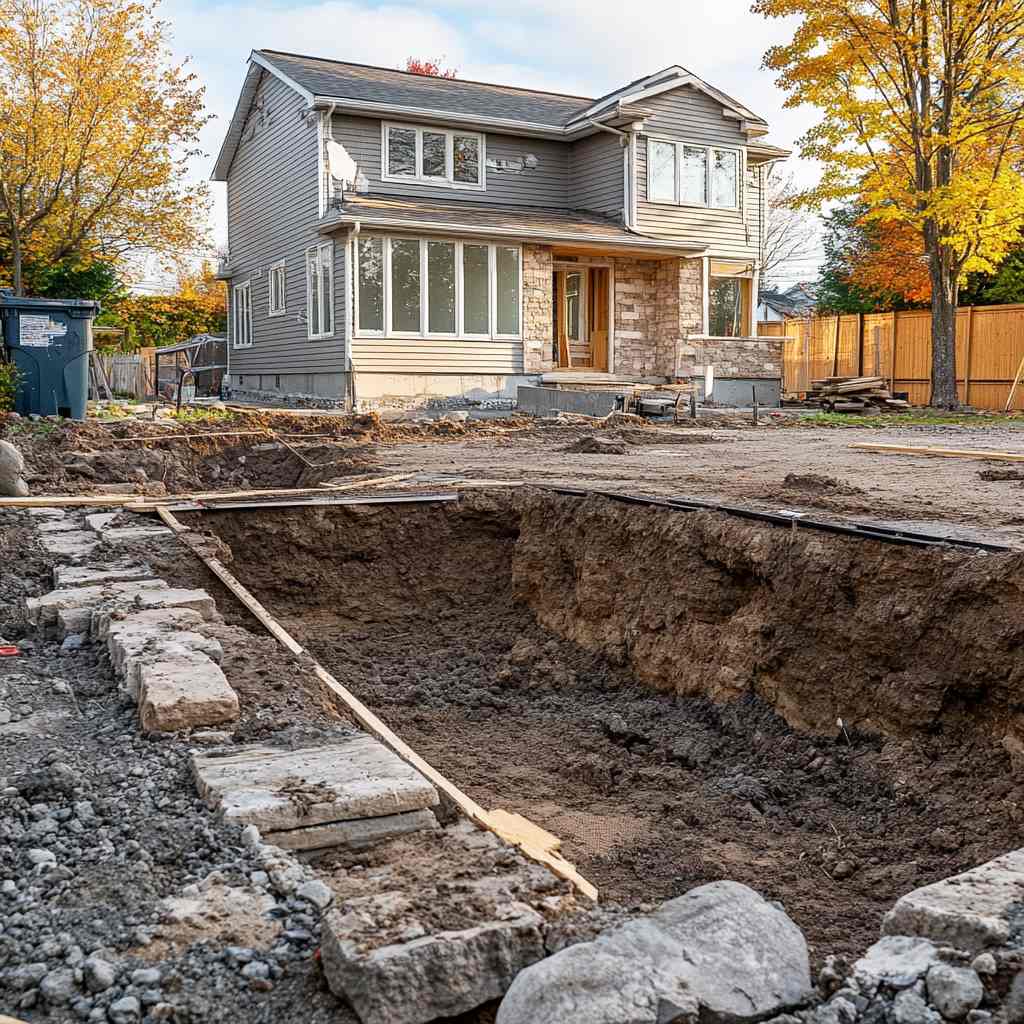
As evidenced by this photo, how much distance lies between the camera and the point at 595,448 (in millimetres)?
12234

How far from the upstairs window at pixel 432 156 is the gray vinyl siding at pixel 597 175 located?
2.47 metres

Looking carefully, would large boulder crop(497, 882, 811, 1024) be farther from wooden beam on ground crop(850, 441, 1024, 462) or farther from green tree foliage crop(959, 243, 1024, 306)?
green tree foliage crop(959, 243, 1024, 306)

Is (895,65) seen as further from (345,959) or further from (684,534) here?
(345,959)

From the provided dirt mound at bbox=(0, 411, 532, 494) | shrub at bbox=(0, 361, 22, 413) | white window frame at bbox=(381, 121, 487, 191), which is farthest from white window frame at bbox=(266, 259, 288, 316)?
shrub at bbox=(0, 361, 22, 413)

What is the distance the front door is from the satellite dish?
4.97 m

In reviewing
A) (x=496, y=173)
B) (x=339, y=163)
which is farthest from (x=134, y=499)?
(x=496, y=173)

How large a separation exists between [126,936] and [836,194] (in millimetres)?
20617

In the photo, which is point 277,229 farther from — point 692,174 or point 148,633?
point 148,633

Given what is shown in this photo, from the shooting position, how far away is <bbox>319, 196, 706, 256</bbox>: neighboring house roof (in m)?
19.0

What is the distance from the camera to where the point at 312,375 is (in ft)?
69.2

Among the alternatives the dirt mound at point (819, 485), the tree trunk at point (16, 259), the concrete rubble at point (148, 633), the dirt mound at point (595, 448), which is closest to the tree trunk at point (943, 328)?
the dirt mound at point (595, 448)

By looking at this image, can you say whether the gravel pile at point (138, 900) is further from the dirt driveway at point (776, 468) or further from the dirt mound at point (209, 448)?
the dirt mound at point (209, 448)

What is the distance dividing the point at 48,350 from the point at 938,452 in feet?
37.8

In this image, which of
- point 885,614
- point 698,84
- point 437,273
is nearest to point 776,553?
point 885,614
